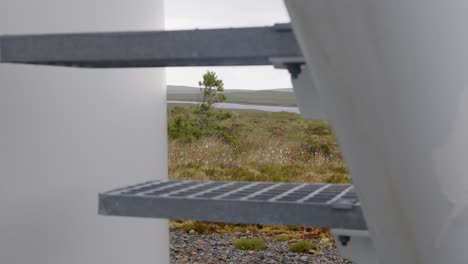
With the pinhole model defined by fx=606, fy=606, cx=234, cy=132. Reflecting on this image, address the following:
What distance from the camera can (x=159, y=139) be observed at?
3398 mm

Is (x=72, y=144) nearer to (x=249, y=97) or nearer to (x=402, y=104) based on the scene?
(x=402, y=104)

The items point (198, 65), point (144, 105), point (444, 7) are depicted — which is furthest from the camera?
point (144, 105)

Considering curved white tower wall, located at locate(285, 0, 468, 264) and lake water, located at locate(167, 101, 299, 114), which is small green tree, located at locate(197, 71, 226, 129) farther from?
curved white tower wall, located at locate(285, 0, 468, 264)

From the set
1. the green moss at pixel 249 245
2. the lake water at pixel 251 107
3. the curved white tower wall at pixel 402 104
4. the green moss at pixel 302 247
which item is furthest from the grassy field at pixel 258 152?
the curved white tower wall at pixel 402 104

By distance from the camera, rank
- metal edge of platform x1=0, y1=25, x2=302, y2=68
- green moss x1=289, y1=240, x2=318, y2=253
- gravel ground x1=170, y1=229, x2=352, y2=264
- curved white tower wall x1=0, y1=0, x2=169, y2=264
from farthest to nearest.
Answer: green moss x1=289, y1=240, x2=318, y2=253 < gravel ground x1=170, y1=229, x2=352, y2=264 < curved white tower wall x1=0, y1=0, x2=169, y2=264 < metal edge of platform x1=0, y1=25, x2=302, y2=68

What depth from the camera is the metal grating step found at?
1315 mm

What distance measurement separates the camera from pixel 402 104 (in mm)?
658

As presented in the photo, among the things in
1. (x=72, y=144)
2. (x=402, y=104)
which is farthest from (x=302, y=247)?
(x=402, y=104)

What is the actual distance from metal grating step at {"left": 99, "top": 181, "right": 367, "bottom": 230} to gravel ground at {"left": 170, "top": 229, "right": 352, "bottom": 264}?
4.11 meters

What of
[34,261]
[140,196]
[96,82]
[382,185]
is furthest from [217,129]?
[382,185]

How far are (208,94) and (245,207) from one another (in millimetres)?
6762

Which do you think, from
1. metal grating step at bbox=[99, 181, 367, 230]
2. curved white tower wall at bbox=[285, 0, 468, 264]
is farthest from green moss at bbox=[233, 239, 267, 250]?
curved white tower wall at bbox=[285, 0, 468, 264]

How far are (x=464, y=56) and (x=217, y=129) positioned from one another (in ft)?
24.6

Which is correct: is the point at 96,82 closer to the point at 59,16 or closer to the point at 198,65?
the point at 59,16
